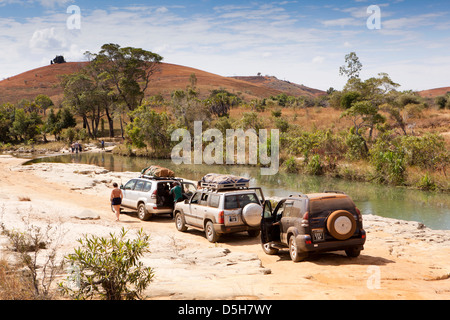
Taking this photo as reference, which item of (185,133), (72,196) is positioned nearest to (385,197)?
(72,196)

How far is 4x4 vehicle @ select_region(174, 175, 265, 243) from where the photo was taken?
1301 cm

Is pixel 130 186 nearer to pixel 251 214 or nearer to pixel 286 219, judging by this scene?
pixel 251 214

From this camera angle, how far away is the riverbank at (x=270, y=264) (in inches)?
273

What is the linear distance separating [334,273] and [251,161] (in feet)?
112

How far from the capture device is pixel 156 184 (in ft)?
55.6

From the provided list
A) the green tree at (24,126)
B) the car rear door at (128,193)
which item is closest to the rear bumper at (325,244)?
the car rear door at (128,193)

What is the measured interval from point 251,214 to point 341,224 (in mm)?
3835

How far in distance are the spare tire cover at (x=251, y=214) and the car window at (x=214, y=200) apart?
36.4 inches

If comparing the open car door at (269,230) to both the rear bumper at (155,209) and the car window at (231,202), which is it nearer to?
the car window at (231,202)

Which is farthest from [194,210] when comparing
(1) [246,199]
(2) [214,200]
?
(1) [246,199]

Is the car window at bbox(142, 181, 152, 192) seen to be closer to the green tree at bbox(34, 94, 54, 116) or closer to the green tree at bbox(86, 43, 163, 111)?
the green tree at bbox(86, 43, 163, 111)

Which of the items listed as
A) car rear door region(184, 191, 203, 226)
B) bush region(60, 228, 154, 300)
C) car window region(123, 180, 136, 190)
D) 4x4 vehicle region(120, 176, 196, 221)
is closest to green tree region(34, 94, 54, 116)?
car window region(123, 180, 136, 190)

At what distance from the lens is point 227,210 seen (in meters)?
13.1

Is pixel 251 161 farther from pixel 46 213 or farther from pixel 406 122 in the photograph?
pixel 46 213
